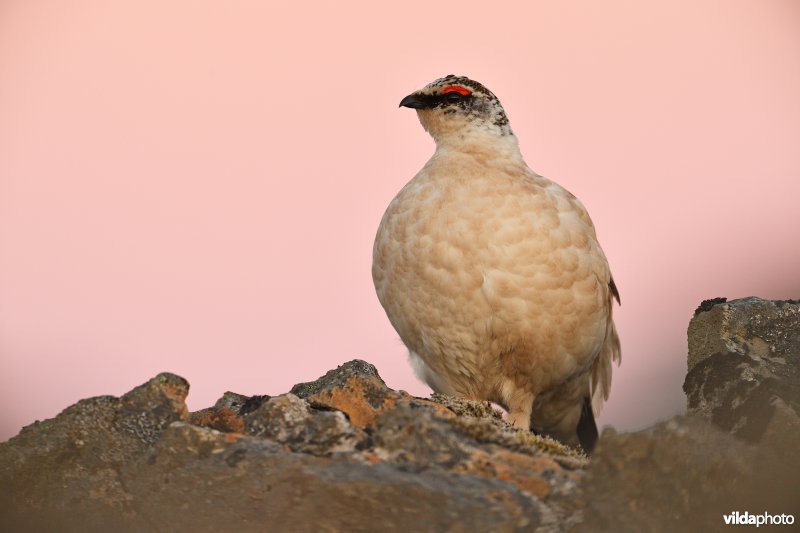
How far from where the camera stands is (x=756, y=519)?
5535 mm

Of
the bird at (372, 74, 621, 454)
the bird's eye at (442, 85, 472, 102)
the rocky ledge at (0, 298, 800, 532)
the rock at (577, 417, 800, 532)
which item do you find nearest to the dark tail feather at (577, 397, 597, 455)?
the bird at (372, 74, 621, 454)

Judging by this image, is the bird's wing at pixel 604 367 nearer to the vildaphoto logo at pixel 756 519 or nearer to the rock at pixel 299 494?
the vildaphoto logo at pixel 756 519

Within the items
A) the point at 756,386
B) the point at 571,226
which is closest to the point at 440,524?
the point at 756,386

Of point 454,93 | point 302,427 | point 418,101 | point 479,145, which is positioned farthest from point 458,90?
point 302,427

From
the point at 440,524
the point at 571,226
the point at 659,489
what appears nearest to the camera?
the point at 440,524

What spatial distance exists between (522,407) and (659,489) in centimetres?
421

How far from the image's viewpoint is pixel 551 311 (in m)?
8.75

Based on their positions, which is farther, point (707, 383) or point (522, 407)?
point (522, 407)

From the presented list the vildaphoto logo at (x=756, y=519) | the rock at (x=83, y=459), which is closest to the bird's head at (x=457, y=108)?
the rock at (x=83, y=459)

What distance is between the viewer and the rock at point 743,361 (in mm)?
7711

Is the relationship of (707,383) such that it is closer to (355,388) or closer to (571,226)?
(571,226)

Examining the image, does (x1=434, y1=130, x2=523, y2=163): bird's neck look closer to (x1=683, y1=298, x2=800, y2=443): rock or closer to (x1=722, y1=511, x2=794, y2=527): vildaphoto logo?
(x1=683, y1=298, x2=800, y2=443): rock

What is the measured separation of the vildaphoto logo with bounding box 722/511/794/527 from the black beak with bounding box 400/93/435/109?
5.45 metres

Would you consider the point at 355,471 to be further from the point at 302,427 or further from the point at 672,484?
the point at 672,484
